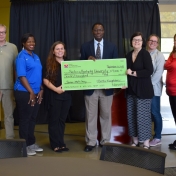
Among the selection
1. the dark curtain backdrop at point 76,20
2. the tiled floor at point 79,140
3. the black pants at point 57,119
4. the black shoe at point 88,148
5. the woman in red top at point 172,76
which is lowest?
the tiled floor at point 79,140

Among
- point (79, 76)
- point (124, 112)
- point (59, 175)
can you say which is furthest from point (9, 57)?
point (59, 175)

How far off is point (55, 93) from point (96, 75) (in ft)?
1.79

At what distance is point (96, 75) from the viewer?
393 centimetres

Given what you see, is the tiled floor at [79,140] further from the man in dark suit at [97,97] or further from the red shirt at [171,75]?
the red shirt at [171,75]

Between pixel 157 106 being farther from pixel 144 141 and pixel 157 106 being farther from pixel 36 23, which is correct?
pixel 36 23

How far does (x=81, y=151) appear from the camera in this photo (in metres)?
4.16

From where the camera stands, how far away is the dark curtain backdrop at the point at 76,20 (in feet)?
18.9

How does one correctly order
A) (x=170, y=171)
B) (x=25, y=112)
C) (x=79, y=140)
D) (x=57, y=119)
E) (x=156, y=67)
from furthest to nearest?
(x=79, y=140) → (x=156, y=67) → (x=57, y=119) → (x=25, y=112) → (x=170, y=171)

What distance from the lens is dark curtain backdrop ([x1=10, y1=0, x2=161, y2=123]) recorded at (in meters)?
5.75

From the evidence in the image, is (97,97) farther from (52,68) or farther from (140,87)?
Answer: (52,68)

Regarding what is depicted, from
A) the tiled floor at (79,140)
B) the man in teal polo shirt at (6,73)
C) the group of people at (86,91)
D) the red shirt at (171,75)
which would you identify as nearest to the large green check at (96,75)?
the group of people at (86,91)

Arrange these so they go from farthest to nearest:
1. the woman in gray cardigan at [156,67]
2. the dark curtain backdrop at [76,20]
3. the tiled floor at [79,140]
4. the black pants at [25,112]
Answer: the dark curtain backdrop at [76,20], the woman in gray cardigan at [156,67], the tiled floor at [79,140], the black pants at [25,112]

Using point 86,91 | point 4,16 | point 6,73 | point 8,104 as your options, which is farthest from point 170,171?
point 4,16

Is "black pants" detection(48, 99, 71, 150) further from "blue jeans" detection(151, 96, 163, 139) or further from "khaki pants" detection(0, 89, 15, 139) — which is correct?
"blue jeans" detection(151, 96, 163, 139)
